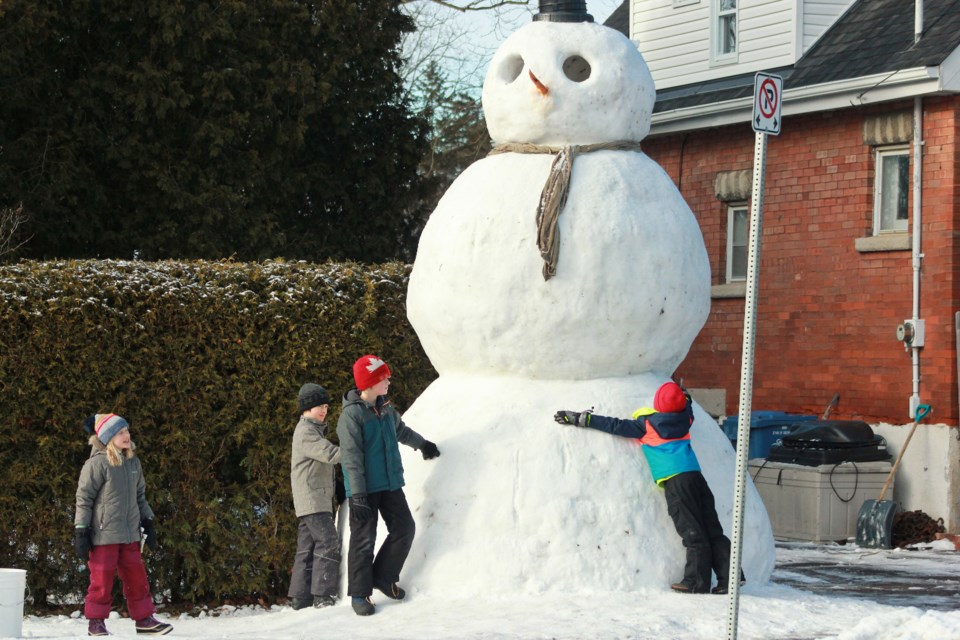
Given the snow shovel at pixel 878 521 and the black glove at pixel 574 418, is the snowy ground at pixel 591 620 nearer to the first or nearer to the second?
the black glove at pixel 574 418

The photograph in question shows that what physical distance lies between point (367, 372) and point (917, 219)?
7.89m

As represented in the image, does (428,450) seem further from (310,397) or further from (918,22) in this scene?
(918,22)

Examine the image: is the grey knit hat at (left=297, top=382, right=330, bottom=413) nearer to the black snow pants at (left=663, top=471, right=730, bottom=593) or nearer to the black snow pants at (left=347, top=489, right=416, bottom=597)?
the black snow pants at (left=347, top=489, right=416, bottom=597)

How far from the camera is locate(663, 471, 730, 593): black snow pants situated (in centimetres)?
839

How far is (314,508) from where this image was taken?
9047 mm

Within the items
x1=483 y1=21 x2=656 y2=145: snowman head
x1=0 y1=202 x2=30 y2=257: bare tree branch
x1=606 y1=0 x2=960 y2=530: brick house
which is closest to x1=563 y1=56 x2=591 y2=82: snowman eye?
x1=483 y1=21 x2=656 y2=145: snowman head

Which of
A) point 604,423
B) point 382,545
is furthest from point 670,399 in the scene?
point 382,545

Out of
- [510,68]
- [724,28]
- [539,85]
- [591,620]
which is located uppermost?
[724,28]

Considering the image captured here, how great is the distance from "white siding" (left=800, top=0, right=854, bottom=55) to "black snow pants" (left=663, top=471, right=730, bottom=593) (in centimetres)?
991

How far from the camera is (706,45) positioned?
18422 millimetres

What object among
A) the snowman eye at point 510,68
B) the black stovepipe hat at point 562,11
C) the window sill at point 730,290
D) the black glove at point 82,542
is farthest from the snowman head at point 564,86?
the window sill at point 730,290

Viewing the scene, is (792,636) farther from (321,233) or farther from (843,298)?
(321,233)

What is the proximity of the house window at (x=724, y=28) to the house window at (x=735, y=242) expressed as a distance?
2.13 metres

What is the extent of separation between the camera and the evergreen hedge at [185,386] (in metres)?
9.43
